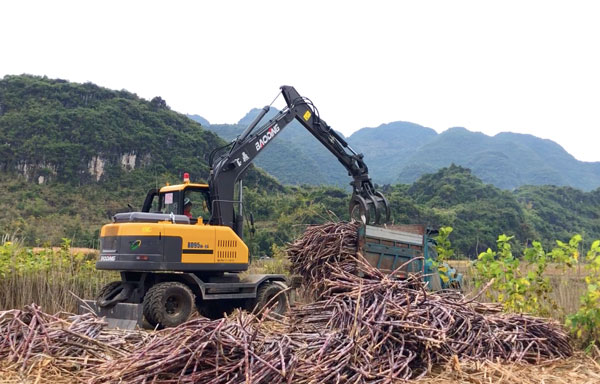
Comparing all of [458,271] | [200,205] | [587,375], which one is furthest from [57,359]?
[458,271]

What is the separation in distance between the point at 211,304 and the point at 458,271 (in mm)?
5093

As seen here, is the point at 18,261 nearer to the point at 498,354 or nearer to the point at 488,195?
the point at 498,354

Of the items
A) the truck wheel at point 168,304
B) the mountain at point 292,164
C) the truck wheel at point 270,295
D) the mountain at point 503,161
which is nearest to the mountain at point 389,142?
the mountain at point 503,161

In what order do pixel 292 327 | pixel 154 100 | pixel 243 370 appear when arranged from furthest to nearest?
pixel 154 100
pixel 292 327
pixel 243 370

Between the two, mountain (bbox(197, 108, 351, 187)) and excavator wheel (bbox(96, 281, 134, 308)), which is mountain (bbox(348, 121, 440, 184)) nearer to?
mountain (bbox(197, 108, 351, 187))

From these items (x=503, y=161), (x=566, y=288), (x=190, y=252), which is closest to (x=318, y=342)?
(x=566, y=288)

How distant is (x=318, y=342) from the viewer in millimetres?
4664

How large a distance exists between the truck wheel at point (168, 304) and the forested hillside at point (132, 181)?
20.2 meters

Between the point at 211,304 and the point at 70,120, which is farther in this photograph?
the point at 70,120

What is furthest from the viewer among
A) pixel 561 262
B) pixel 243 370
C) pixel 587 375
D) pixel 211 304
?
pixel 211 304

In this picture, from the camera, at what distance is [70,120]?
47.7m

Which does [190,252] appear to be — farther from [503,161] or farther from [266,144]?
[503,161]

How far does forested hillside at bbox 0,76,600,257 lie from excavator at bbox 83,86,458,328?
1887 centimetres

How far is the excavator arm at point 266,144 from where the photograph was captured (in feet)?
34.3
